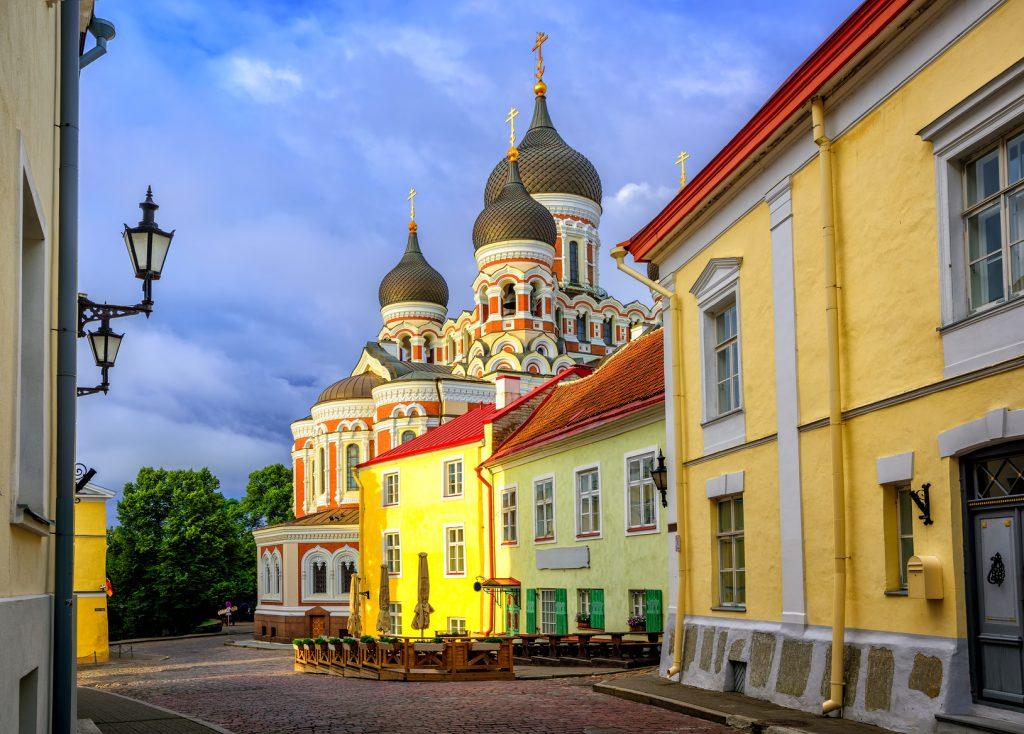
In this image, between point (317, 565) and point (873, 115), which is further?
point (317, 565)

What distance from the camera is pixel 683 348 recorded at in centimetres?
1645

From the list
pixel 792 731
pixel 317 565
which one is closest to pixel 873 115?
pixel 792 731

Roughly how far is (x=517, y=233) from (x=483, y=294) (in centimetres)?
370

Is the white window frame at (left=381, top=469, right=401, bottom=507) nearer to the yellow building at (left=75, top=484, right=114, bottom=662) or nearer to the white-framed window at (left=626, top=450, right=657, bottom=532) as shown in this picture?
the yellow building at (left=75, top=484, right=114, bottom=662)

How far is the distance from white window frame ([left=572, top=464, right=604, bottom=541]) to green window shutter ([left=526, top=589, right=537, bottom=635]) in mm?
3231

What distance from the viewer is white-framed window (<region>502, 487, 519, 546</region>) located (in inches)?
1187

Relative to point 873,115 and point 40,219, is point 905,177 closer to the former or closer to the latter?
point 873,115

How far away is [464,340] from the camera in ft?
216

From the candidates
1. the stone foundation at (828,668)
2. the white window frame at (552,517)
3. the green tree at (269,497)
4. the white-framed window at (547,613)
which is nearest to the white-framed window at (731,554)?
the stone foundation at (828,668)

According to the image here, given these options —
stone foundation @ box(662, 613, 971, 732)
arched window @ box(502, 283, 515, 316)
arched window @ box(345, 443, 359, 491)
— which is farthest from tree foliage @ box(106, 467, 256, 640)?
stone foundation @ box(662, 613, 971, 732)

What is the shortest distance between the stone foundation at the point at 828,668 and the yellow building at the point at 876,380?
0.08 ft

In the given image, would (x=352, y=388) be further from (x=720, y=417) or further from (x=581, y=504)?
(x=720, y=417)

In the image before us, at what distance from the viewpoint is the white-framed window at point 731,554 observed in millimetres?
14609

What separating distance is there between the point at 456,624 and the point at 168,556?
1291 inches
